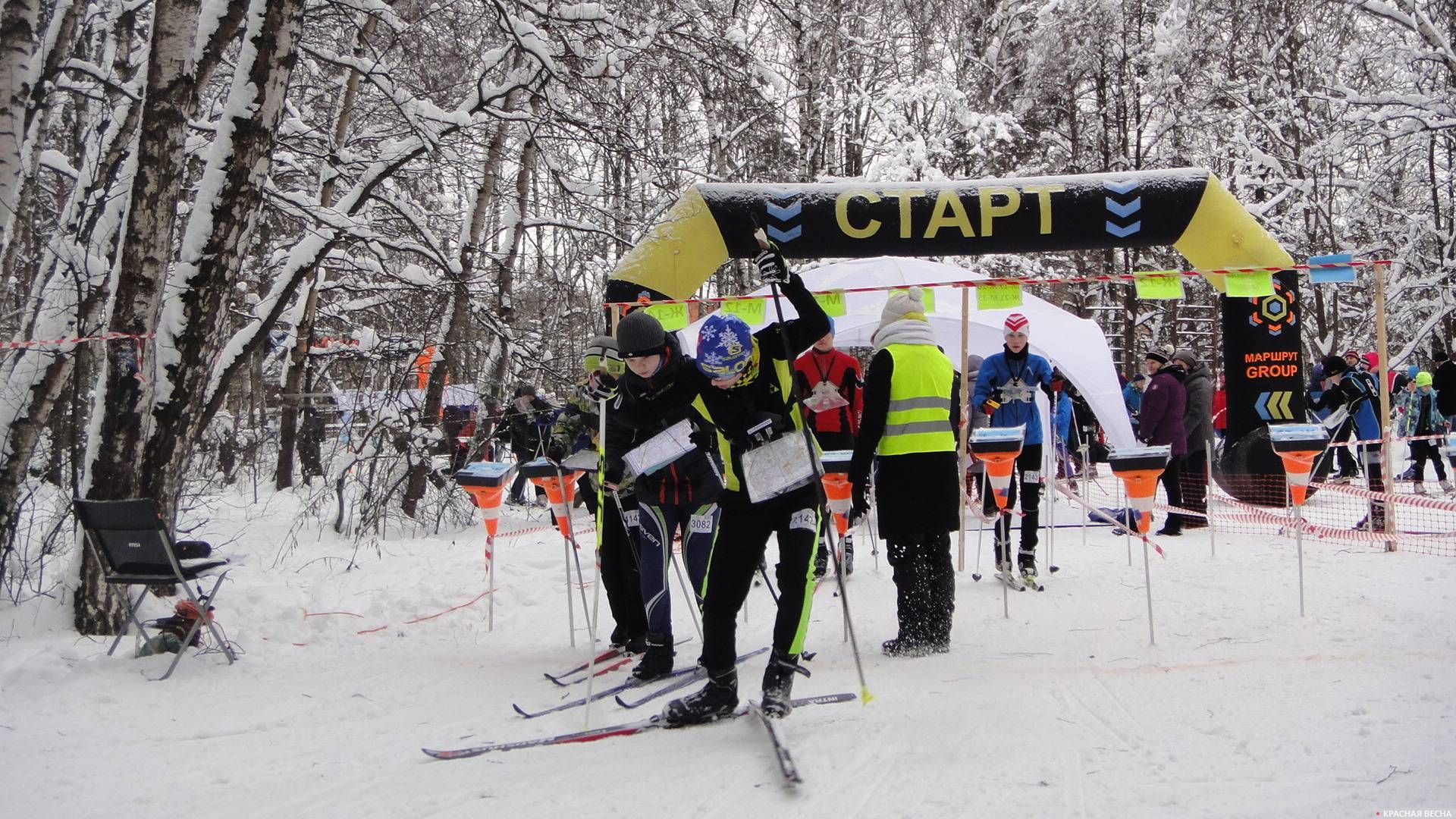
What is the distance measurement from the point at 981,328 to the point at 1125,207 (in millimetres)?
5313

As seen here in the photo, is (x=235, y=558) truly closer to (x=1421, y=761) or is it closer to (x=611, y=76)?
(x=611, y=76)

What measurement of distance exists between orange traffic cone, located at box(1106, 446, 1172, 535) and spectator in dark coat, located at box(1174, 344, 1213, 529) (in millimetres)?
4255

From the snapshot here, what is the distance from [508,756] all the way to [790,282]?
210cm

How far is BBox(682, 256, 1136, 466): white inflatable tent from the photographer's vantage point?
12.0 m

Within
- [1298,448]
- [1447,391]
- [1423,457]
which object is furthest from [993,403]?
[1447,391]

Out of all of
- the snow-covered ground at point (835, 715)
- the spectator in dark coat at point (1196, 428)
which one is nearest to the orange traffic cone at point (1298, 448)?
the snow-covered ground at point (835, 715)

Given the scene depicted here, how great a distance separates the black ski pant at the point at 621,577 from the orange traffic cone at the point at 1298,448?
12.0 feet

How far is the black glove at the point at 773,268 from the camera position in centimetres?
406

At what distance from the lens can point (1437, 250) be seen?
64.0 feet

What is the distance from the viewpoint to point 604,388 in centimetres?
473

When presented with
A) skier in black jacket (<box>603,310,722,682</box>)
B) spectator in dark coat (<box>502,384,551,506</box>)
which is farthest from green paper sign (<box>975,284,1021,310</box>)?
spectator in dark coat (<box>502,384,551,506</box>)

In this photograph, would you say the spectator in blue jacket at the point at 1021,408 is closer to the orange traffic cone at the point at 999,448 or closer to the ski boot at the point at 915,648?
the orange traffic cone at the point at 999,448

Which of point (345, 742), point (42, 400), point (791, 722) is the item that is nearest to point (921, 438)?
point (791, 722)

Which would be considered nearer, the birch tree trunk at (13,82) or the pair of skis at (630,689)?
the pair of skis at (630,689)
